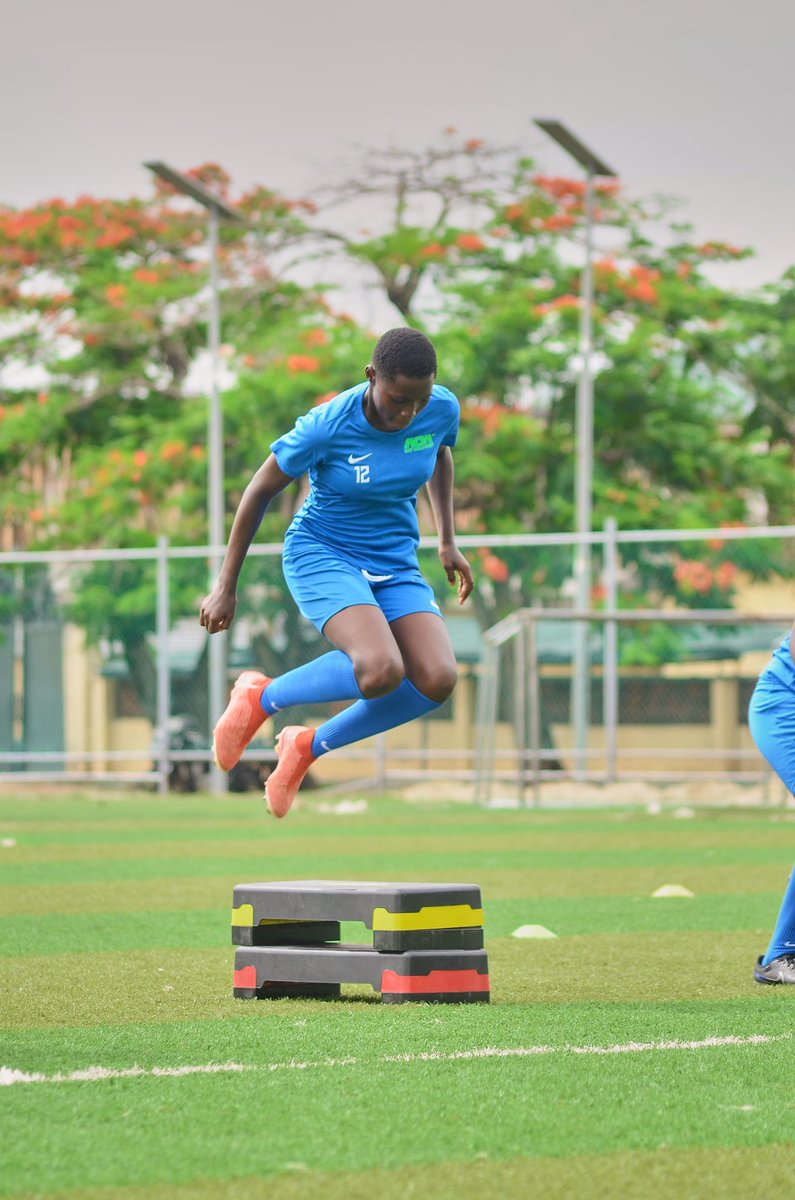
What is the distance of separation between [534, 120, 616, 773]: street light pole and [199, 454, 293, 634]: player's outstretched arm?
13.0 meters

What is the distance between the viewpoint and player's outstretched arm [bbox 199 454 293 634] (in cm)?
680

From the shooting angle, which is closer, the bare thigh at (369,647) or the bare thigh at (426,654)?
the bare thigh at (369,647)

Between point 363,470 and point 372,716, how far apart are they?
0.97 meters

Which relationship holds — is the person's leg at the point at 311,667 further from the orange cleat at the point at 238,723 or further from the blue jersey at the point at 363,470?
the blue jersey at the point at 363,470

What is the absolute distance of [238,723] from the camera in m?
7.11

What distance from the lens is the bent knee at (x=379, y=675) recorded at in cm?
662

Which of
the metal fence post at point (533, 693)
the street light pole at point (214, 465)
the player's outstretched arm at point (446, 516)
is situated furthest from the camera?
the street light pole at point (214, 465)

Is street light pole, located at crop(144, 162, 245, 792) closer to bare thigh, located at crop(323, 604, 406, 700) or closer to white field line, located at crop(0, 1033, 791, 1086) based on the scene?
bare thigh, located at crop(323, 604, 406, 700)

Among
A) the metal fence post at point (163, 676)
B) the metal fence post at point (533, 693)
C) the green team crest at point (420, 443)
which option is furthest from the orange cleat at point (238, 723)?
the metal fence post at point (163, 676)

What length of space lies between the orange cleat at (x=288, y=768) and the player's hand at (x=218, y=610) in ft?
1.52

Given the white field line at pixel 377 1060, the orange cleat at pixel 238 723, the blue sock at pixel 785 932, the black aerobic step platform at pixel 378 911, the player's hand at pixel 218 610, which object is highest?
the player's hand at pixel 218 610

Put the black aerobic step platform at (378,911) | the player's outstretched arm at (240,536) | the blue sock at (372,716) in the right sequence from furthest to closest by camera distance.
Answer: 1. the blue sock at (372,716)
2. the player's outstretched arm at (240,536)
3. the black aerobic step platform at (378,911)

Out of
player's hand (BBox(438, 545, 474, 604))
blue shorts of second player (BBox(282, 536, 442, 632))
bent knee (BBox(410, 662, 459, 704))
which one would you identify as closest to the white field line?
bent knee (BBox(410, 662, 459, 704))

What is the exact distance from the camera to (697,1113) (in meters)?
4.30
